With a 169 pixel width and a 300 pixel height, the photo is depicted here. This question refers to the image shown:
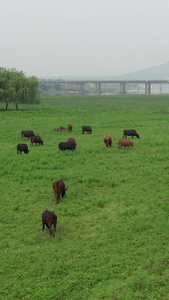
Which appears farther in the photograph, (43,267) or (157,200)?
(157,200)

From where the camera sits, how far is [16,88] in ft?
156

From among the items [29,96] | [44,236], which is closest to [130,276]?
[44,236]

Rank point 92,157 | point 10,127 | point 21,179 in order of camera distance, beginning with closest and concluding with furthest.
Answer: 1. point 21,179
2. point 92,157
3. point 10,127

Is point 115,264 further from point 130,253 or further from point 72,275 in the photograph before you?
point 72,275

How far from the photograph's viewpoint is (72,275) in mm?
6777

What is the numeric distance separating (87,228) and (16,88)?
42.3 meters

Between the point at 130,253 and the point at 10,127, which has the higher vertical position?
the point at 10,127

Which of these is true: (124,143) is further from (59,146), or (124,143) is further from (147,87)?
(147,87)

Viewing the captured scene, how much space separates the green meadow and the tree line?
3056 centimetres

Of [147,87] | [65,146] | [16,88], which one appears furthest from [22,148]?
[147,87]

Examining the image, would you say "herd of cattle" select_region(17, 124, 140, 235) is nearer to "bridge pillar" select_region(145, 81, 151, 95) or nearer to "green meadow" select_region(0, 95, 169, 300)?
"green meadow" select_region(0, 95, 169, 300)

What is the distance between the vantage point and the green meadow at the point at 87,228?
21.2 feet

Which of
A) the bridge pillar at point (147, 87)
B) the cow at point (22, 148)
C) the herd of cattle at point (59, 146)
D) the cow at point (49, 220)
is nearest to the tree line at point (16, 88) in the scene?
the herd of cattle at point (59, 146)

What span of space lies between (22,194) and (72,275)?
5589 mm
